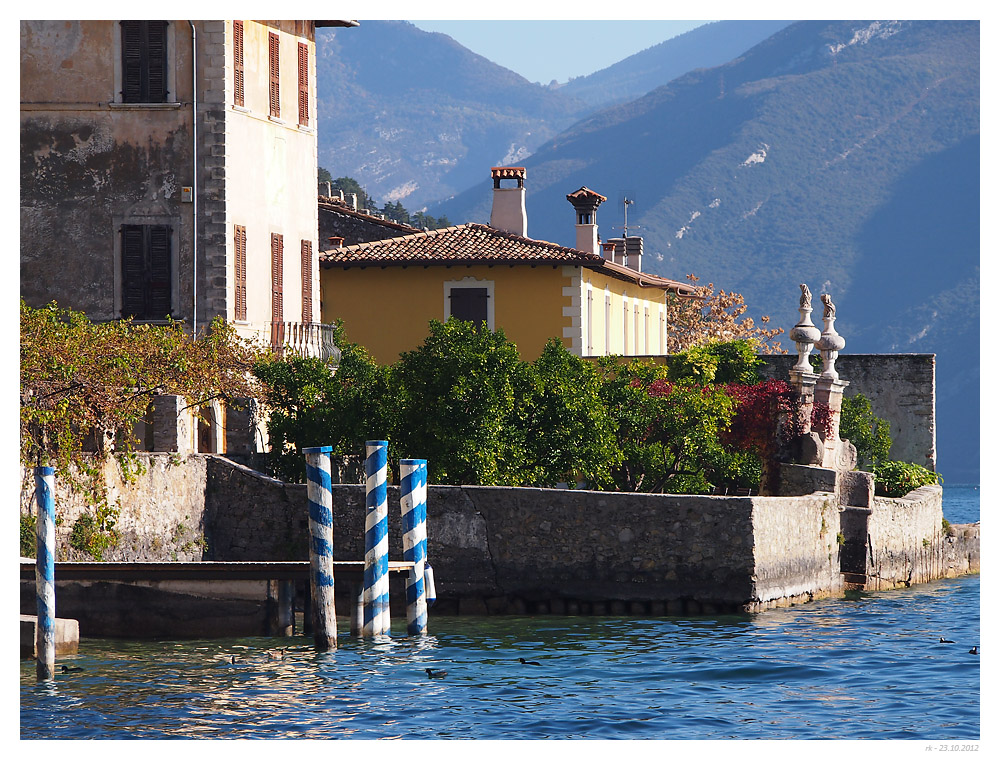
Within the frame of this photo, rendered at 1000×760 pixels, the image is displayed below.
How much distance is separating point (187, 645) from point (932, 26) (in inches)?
6814

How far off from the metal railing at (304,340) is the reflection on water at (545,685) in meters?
8.43

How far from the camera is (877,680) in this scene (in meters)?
16.6

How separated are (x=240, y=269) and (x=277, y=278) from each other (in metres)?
1.63

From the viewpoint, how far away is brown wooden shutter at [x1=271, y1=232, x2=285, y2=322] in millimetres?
27375

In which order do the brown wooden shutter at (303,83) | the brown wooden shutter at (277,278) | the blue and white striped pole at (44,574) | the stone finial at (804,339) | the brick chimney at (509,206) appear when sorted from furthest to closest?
the brick chimney at (509,206), the brown wooden shutter at (303,83), the brown wooden shutter at (277,278), the stone finial at (804,339), the blue and white striped pole at (44,574)

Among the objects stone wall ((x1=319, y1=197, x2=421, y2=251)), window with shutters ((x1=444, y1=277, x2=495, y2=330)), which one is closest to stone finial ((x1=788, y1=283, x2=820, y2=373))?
window with shutters ((x1=444, y1=277, x2=495, y2=330))

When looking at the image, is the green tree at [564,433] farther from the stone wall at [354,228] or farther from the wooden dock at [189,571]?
the stone wall at [354,228]

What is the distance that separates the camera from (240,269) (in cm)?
2595

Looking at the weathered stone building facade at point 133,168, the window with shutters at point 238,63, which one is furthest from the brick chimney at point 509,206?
the weathered stone building facade at point 133,168

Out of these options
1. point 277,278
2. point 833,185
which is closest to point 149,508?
point 277,278

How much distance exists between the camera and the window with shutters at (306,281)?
2870 centimetres

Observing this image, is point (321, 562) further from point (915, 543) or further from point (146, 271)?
point (915, 543)

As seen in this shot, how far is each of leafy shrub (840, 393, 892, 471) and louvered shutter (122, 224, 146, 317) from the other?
14698 mm

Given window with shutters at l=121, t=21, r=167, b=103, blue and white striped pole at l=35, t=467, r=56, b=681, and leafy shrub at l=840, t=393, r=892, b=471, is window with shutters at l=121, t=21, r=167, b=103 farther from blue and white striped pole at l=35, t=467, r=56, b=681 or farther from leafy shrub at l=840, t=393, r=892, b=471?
leafy shrub at l=840, t=393, r=892, b=471
